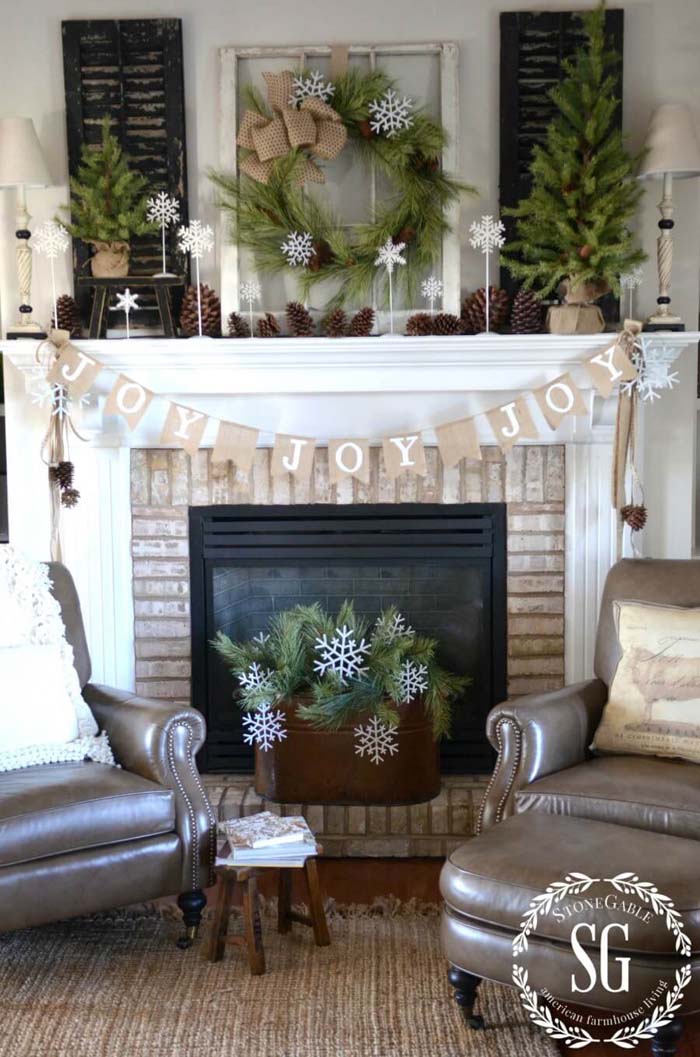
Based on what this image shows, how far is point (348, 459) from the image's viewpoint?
3.38 m

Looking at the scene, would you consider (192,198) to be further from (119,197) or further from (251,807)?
(251,807)

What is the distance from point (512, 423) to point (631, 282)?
1.79 feet

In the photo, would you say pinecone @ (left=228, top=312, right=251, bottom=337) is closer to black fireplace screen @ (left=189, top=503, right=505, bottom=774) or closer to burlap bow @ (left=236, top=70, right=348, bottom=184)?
burlap bow @ (left=236, top=70, right=348, bottom=184)

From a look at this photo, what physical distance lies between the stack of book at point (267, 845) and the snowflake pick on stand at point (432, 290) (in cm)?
160

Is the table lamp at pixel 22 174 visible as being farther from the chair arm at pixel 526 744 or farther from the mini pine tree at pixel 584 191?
the chair arm at pixel 526 744

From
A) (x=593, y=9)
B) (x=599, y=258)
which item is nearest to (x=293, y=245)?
(x=599, y=258)

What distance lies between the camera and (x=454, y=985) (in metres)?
2.33

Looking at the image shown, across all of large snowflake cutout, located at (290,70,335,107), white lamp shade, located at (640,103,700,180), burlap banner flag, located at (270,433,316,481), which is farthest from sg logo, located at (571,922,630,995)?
large snowflake cutout, located at (290,70,335,107)

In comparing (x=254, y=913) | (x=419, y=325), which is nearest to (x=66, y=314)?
(x=419, y=325)

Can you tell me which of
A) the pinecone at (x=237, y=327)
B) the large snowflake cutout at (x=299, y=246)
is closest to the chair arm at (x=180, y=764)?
the pinecone at (x=237, y=327)

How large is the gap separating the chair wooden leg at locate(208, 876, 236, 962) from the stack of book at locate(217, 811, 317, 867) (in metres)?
0.08

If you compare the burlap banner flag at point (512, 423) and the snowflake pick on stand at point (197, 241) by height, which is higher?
the snowflake pick on stand at point (197, 241)

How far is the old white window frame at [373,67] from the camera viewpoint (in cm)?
338

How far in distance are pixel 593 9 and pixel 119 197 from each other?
1.50m
